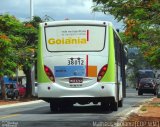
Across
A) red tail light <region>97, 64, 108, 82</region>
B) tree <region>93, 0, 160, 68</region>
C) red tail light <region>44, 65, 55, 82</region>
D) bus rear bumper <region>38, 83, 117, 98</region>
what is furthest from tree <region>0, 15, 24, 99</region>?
tree <region>93, 0, 160, 68</region>

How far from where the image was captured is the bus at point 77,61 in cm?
2211

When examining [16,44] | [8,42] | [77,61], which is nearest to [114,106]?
[77,61]

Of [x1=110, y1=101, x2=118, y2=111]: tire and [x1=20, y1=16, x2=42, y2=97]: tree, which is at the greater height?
[x1=20, y1=16, x2=42, y2=97]: tree

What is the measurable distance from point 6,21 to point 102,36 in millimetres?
23406

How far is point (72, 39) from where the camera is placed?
22500mm

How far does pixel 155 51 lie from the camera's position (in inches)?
652

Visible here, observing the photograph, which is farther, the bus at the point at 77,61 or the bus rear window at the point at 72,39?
the bus rear window at the point at 72,39

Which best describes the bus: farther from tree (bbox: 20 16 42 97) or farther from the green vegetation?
tree (bbox: 20 16 42 97)

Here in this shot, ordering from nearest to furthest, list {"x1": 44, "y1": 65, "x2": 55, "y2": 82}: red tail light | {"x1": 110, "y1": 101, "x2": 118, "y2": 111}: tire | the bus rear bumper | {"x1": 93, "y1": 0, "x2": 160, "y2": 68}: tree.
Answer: {"x1": 93, "y1": 0, "x2": 160, "y2": 68}: tree < the bus rear bumper < {"x1": 44, "y1": 65, "x2": 55, "y2": 82}: red tail light < {"x1": 110, "y1": 101, "x2": 118, "y2": 111}: tire

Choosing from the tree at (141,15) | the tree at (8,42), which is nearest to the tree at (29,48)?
the tree at (8,42)

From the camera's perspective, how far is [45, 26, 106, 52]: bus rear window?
22375 millimetres

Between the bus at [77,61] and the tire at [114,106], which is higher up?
the bus at [77,61]

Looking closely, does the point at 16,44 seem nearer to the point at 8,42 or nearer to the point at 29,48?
the point at 29,48

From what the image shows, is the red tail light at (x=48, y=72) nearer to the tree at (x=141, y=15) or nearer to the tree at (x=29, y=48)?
the tree at (x=141, y=15)
